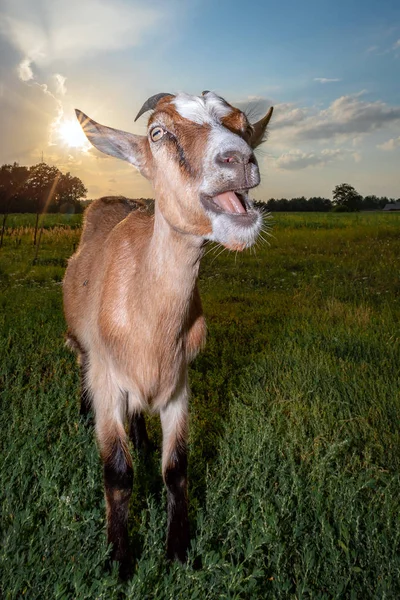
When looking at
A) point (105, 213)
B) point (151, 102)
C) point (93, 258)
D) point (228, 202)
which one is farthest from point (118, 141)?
point (105, 213)

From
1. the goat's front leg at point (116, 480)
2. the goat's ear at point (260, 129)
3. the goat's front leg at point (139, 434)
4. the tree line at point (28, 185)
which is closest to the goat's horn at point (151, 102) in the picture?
the goat's ear at point (260, 129)

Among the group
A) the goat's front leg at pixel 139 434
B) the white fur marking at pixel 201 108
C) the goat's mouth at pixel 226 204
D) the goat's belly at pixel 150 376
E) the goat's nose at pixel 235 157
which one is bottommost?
the goat's front leg at pixel 139 434

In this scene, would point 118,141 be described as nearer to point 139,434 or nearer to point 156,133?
point 156,133

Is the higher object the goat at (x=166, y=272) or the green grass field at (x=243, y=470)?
the goat at (x=166, y=272)

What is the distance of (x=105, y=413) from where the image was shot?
11.8 ft

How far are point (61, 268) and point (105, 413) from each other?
9834 mm

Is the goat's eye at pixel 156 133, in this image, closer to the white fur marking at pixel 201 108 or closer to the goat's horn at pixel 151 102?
the white fur marking at pixel 201 108

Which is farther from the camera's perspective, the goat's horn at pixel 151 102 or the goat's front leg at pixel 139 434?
the goat's front leg at pixel 139 434

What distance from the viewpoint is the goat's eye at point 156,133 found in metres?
3.15

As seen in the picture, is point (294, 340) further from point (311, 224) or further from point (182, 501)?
point (311, 224)

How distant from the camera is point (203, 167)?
283cm

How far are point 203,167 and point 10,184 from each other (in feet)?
45.2

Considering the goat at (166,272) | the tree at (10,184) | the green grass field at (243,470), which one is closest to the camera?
the goat at (166,272)

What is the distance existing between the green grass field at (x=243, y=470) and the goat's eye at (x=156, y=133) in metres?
0.98
